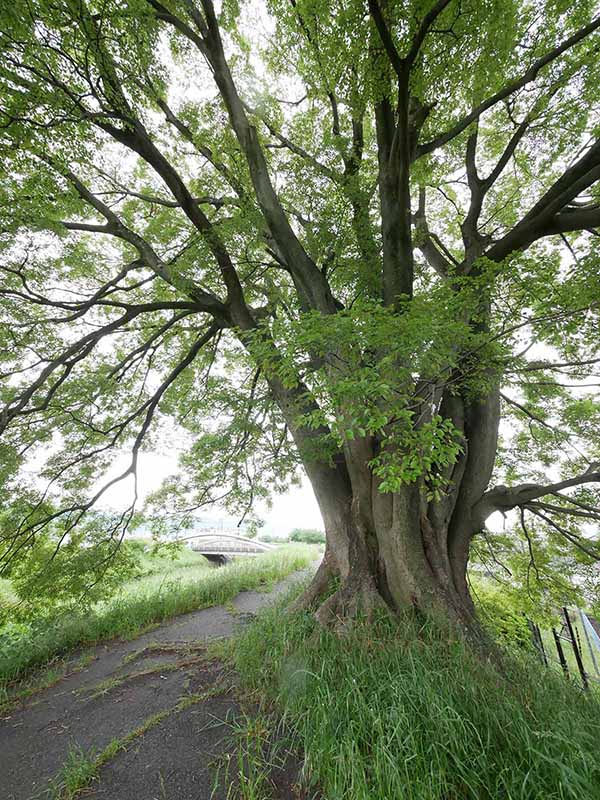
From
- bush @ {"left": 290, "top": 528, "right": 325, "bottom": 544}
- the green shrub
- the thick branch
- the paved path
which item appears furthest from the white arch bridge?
the thick branch

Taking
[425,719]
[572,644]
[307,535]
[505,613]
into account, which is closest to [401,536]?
[425,719]

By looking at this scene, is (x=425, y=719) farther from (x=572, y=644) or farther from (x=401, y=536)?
(x=572, y=644)

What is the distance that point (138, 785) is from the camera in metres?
1.91

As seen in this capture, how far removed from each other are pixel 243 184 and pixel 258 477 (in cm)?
437

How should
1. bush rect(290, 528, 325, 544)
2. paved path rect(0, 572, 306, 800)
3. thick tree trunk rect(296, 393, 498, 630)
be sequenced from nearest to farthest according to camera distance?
paved path rect(0, 572, 306, 800) < thick tree trunk rect(296, 393, 498, 630) < bush rect(290, 528, 325, 544)

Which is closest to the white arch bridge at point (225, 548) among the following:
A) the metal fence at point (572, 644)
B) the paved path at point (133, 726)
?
the metal fence at point (572, 644)

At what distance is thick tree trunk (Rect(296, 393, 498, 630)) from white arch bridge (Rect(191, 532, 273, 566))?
12892 mm

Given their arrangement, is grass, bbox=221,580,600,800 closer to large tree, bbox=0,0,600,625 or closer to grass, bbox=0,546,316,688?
large tree, bbox=0,0,600,625

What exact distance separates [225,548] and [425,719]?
1614cm

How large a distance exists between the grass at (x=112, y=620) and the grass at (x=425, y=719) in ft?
11.2

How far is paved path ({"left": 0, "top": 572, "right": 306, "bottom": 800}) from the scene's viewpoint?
1.94m

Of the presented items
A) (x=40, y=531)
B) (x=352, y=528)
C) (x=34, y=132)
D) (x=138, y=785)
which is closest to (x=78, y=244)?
(x=34, y=132)

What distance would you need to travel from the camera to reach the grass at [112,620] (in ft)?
13.3

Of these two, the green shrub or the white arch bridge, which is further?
the white arch bridge
